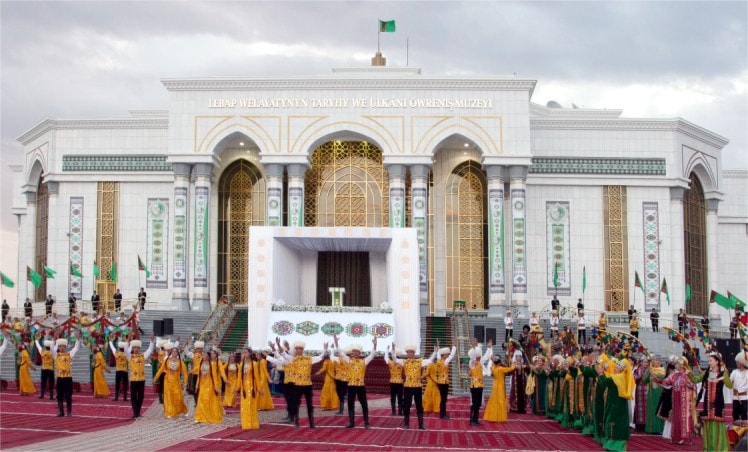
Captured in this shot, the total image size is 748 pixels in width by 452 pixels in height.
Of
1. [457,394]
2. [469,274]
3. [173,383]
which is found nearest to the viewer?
[173,383]

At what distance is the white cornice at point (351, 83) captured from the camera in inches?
1241

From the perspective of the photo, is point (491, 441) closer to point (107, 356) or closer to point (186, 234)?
point (107, 356)

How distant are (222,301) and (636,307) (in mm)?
13887

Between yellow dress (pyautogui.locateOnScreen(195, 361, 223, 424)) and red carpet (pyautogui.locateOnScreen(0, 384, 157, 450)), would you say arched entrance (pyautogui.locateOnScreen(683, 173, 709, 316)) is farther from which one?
yellow dress (pyautogui.locateOnScreen(195, 361, 223, 424))

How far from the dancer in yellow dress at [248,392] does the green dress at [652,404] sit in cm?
637

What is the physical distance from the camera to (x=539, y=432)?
16062mm

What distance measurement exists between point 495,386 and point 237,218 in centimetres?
1812

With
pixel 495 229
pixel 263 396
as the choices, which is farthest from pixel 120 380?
pixel 495 229

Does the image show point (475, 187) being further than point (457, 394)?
Yes

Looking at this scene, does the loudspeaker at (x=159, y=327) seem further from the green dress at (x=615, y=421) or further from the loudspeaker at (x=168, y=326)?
the green dress at (x=615, y=421)

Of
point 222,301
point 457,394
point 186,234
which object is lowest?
point 457,394

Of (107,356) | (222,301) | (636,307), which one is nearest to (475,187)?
(636,307)

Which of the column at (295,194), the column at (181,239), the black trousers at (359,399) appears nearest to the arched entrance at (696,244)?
the column at (295,194)

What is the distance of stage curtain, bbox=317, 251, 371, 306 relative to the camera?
29672 millimetres
